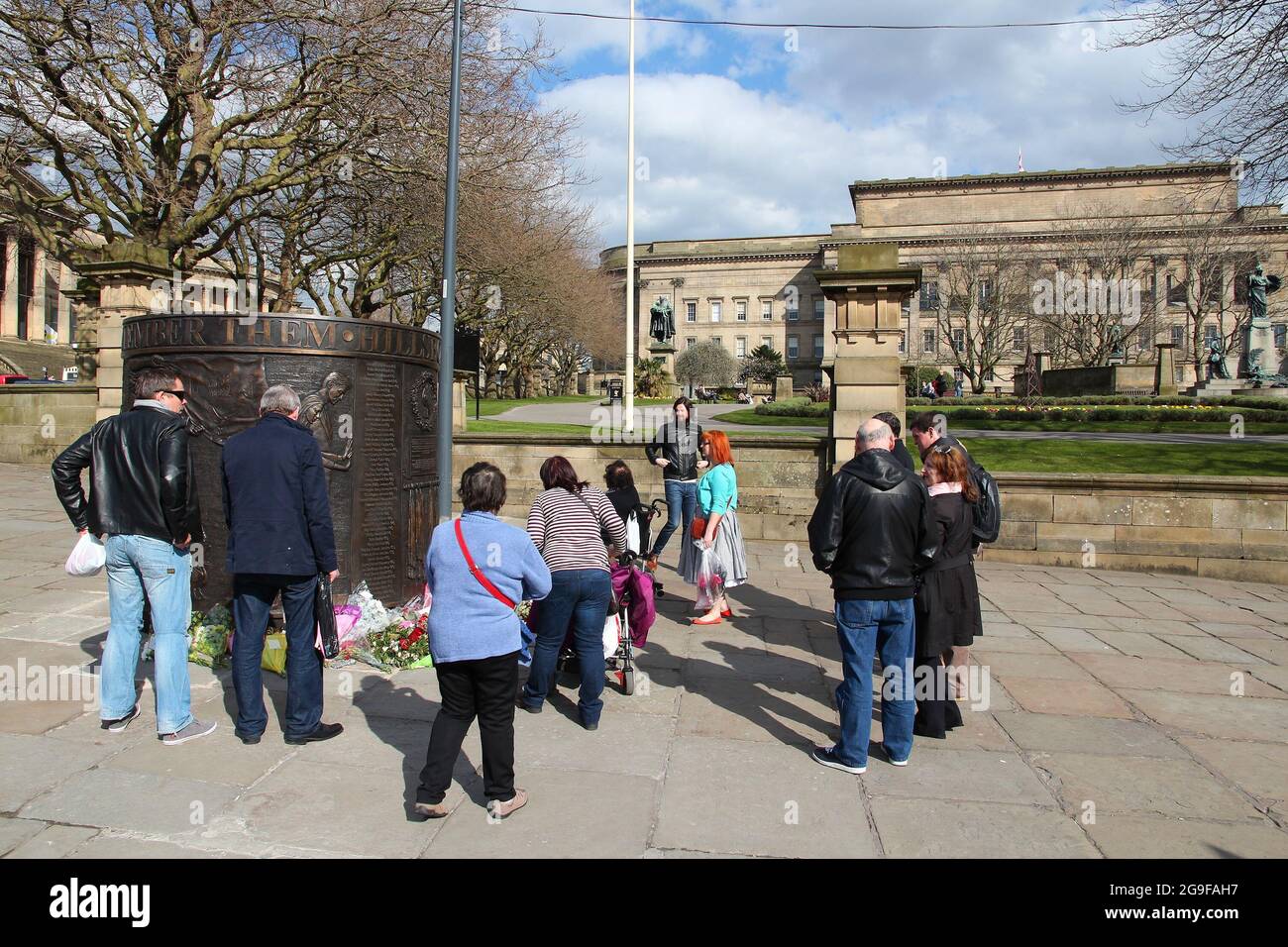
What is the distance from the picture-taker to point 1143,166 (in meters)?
62.8

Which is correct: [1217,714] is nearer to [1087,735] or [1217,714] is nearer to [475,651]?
[1087,735]

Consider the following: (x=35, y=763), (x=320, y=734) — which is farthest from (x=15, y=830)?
(x=320, y=734)

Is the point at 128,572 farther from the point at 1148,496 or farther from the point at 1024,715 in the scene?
the point at 1148,496

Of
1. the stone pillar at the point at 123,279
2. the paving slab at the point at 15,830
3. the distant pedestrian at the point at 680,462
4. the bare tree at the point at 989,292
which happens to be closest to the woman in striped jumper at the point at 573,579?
the paving slab at the point at 15,830

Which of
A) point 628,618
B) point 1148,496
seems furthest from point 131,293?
point 1148,496

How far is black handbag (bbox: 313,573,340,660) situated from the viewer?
4.62m

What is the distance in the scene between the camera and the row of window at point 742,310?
83.5m

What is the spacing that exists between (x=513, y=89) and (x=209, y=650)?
14487 millimetres

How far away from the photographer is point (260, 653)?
4551 mm

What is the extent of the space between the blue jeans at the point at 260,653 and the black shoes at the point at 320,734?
0.02 metres

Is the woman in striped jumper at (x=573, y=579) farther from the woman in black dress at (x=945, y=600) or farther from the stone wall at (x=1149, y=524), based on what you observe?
the stone wall at (x=1149, y=524)

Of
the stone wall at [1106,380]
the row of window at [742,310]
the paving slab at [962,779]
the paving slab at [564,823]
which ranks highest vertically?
the row of window at [742,310]

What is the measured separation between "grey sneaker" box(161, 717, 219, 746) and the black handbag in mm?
737

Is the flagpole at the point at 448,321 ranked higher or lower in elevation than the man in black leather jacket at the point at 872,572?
higher
